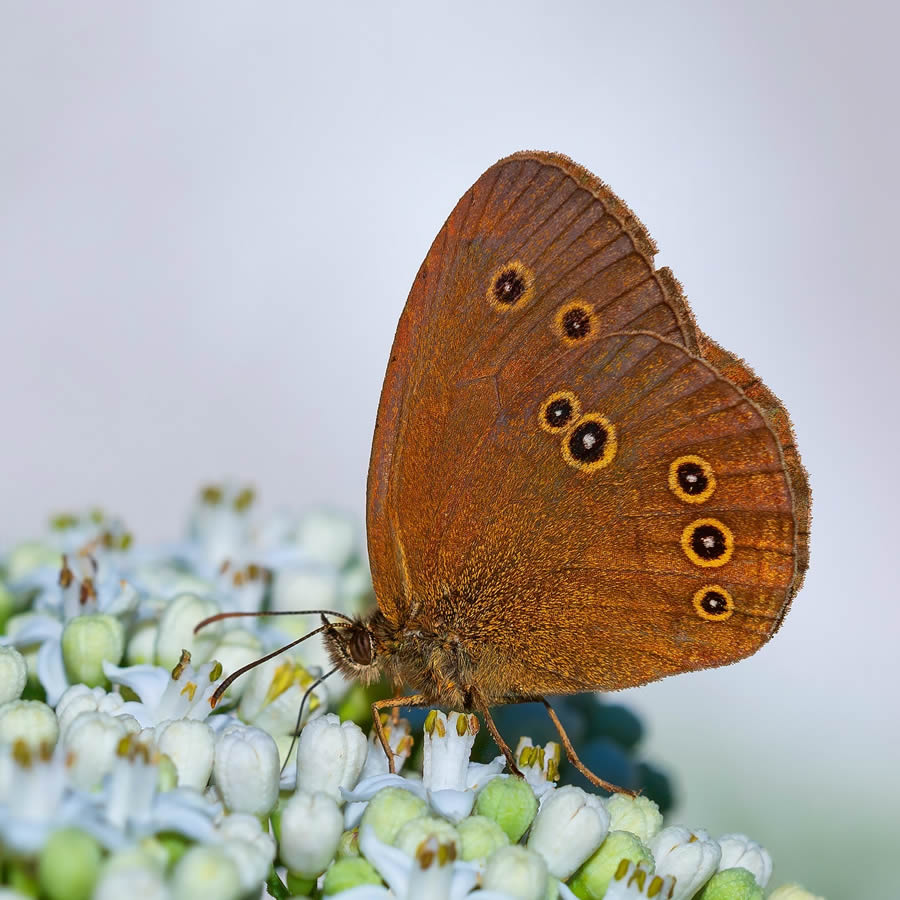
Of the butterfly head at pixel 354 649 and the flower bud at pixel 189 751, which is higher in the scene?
the butterfly head at pixel 354 649

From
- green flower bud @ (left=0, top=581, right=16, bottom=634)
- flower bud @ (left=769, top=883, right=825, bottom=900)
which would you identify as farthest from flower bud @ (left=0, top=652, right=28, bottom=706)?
flower bud @ (left=769, top=883, right=825, bottom=900)

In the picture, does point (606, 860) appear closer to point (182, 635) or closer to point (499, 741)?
point (499, 741)

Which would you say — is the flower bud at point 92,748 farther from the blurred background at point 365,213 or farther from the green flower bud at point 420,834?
the blurred background at point 365,213

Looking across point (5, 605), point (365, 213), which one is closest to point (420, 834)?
point (5, 605)

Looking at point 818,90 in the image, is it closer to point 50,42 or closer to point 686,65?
point 686,65

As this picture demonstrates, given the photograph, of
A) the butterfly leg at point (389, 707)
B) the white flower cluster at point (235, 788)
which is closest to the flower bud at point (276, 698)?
the white flower cluster at point (235, 788)

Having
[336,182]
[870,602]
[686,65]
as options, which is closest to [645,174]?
[686,65]

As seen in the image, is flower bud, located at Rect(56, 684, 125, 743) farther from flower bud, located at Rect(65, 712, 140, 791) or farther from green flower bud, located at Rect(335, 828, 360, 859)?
green flower bud, located at Rect(335, 828, 360, 859)
